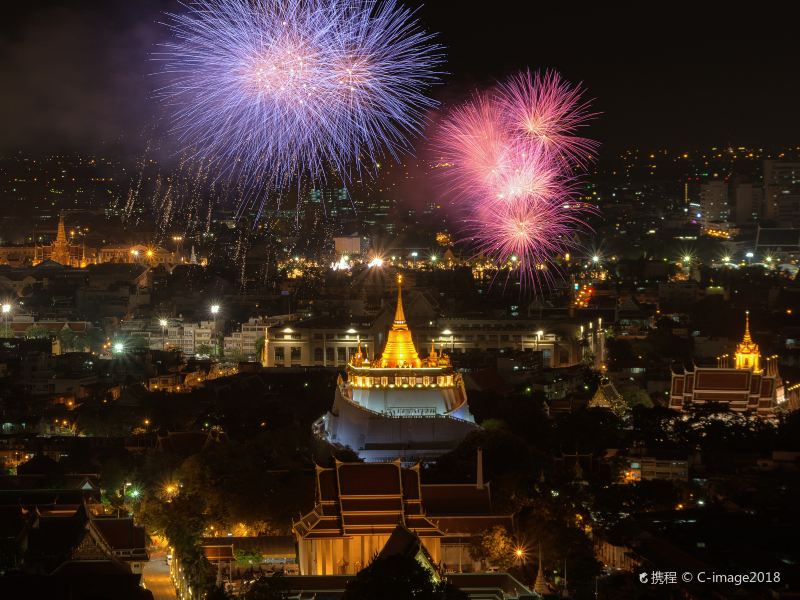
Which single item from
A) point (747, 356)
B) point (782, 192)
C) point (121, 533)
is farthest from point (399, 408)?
point (782, 192)

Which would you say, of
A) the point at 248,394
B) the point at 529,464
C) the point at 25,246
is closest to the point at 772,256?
the point at 25,246

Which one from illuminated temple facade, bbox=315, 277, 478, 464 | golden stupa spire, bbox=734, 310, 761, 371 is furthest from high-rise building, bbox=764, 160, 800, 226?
illuminated temple facade, bbox=315, 277, 478, 464

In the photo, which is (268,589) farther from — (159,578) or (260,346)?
(260,346)

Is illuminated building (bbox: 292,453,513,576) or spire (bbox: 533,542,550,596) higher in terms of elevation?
illuminated building (bbox: 292,453,513,576)

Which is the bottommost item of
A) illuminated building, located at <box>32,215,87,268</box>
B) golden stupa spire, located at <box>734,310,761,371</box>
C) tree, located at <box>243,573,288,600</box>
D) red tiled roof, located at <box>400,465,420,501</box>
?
tree, located at <box>243,573,288,600</box>

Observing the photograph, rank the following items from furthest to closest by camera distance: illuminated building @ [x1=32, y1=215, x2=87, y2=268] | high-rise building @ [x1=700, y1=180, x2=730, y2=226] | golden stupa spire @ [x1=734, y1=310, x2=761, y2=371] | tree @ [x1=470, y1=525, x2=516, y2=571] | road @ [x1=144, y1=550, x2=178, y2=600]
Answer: high-rise building @ [x1=700, y1=180, x2=730, y2=226]
illuminated building @ [x1=32, y1=215, x2=87, y2=268]
golden stupa spire @ [x1=734, y1=310, x2=761, y2=371]
tree @ [x1=470, y1=525, x2=516, y2=571]
road @ [x1=144, y1=550, x2=178, y2=600]

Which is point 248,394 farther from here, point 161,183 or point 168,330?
point 161,183

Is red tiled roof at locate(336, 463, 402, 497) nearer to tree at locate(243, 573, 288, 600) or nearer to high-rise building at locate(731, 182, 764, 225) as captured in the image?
tree at locate(243, 573, 288, 600)
